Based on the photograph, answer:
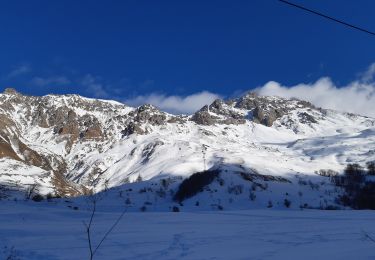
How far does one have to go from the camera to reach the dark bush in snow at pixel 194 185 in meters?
120

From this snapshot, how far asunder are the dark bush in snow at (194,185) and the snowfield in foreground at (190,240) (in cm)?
8701

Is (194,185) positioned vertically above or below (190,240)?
above

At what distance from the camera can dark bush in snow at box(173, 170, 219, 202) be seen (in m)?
120

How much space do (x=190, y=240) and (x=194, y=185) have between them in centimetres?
10602

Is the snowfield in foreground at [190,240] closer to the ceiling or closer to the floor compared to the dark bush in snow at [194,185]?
closer to the floor

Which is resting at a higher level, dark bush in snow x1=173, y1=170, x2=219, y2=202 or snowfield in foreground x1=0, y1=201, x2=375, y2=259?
dark bush in snow x1=173, y1=170, x2=219, y2=202

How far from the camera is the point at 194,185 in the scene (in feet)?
420

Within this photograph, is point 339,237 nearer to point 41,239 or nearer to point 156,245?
point 156,245

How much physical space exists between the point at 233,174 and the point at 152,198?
29.6 m

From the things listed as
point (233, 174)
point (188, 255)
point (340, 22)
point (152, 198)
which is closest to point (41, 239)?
point (188, 255)

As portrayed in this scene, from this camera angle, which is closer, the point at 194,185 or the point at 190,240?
the point at 190,240

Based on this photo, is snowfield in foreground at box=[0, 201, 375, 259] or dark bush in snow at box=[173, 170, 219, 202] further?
dark bush in snow at box=[173, 170, 219, 202]

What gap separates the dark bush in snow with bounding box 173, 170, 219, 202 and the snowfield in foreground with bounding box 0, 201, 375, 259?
87011 mm

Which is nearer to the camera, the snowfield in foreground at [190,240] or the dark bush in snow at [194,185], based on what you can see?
the snowfield in foreground at [190,240]
